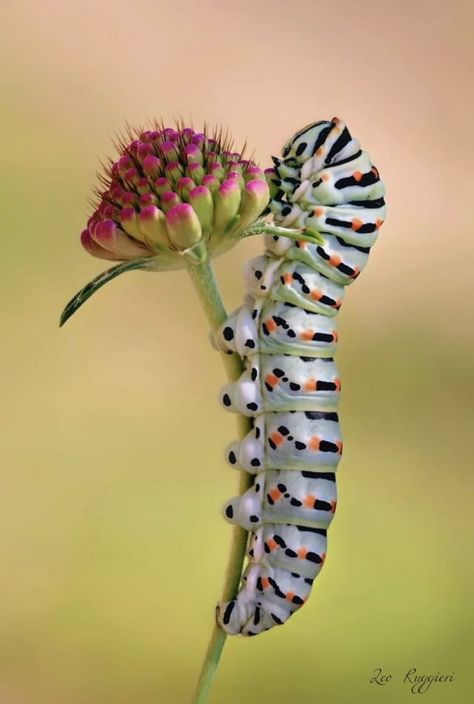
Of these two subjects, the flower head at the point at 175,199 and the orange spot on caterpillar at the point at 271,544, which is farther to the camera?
the orange spot on caterpillar at the point at 271,544

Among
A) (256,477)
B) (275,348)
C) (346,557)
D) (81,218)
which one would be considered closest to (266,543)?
(256,477)

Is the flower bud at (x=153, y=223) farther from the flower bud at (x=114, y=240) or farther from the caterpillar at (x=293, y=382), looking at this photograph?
the caterpillar at (x=293, y=382)

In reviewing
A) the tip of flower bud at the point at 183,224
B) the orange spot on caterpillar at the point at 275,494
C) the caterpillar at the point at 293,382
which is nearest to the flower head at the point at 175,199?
the tip of flower bud at the point at 183,224

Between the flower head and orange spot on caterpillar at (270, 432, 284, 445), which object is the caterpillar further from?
the flower head

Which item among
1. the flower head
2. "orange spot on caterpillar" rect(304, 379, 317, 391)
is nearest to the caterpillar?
"orange spot on caterpillar" rect(304, 379, 317, 391)

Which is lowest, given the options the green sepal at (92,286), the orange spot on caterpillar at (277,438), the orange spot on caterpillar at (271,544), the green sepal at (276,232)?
the orange spot on caterpillar at (271,544)

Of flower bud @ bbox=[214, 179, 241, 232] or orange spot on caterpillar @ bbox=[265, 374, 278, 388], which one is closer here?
flower bud @ bbox=[214, 179, 241, 232]

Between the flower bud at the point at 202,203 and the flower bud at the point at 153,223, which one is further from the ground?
the flower bud at the point at 202,203

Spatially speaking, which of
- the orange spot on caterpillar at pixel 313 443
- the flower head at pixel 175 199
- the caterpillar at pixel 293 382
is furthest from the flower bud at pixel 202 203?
the orange spot on caterpillar at pixel 313 443

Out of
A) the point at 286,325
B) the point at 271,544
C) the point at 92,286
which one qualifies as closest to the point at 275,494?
the point at 271,544
